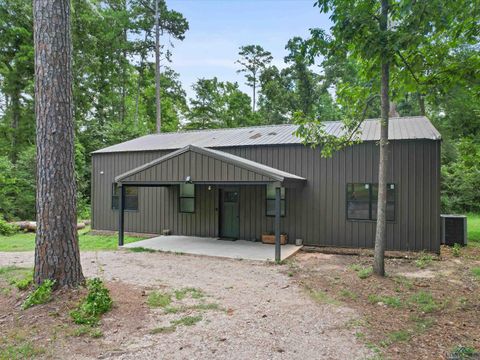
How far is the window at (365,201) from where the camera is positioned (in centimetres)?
890

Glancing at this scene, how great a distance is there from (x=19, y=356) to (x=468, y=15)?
765 cm

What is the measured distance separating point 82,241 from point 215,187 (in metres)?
4.92

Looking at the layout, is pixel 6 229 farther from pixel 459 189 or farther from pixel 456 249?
pixel 459 189

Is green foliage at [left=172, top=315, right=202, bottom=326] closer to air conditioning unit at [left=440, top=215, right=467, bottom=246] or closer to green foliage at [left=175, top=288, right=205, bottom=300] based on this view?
green foliage at [left=175, top=288, right=205, bottom=300]

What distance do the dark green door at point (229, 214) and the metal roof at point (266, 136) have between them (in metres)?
1.67

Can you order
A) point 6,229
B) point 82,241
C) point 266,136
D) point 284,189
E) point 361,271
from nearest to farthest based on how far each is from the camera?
1. point 361,271
2. point 284,189
3. point 82,241
4. point 266,136
5. point 6,229

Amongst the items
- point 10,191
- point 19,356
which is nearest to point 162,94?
point 10,191

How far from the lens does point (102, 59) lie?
23094 mm

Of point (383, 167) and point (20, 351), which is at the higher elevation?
point (383, 167)

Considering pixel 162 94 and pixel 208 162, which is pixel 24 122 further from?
pixel 208 162

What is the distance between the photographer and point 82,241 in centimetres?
1105

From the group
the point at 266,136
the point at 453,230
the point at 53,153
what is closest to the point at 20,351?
the point at 53,153

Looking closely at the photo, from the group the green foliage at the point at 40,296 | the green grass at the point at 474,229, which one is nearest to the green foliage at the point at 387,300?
the green foliage at the point at 40,296

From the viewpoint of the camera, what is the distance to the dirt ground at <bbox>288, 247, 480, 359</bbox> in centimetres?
347
